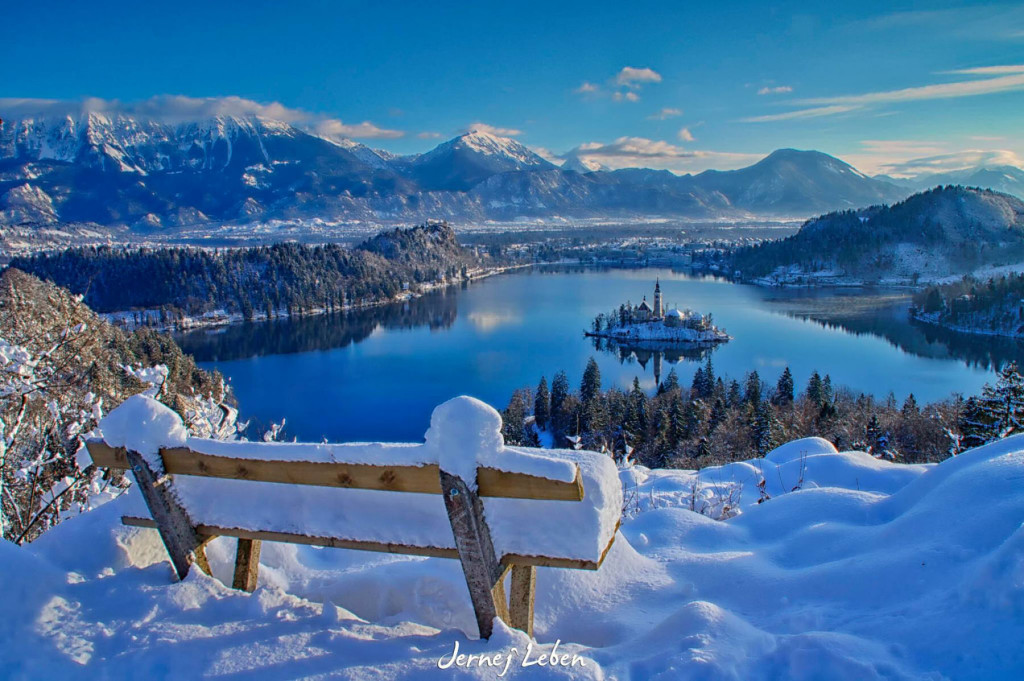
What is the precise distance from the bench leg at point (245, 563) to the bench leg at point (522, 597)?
3.43 ft

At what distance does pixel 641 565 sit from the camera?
282 centimetres

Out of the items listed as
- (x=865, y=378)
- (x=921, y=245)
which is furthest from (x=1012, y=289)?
(x=921, y=245)

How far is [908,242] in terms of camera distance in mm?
104312

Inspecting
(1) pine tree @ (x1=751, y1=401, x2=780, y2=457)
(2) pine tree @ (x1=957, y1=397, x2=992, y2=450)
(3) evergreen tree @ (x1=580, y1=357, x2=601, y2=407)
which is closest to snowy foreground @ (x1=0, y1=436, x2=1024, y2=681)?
(2) pine tree @ (x1=957, y1=397, x2=992, y2=450)

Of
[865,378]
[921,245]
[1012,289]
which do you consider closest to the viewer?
[865,378]

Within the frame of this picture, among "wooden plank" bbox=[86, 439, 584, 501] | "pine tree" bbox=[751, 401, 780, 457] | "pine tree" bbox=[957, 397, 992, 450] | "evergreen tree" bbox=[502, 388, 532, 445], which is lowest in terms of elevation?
"evergreen tree" bbox=[502, 388, 532, 445]

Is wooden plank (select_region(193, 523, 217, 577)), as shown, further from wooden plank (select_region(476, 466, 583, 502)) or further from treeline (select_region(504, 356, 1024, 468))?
treeline (select_region(504, 356, 1024, 468))

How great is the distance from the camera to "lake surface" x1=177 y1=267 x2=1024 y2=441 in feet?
113

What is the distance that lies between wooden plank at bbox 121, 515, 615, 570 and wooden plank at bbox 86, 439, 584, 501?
9.8 inches

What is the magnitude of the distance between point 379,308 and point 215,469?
73778 millimetres

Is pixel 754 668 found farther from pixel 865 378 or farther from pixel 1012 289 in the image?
pixel 1012 289

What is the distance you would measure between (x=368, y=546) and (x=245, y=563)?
2.18ft

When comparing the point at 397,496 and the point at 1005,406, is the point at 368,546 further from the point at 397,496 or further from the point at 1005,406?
the point at 1005,406

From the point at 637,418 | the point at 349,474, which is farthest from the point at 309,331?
the point at 349,474
